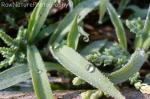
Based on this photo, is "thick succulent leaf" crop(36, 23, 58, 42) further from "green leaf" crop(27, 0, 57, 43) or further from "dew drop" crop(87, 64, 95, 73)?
"dew drop" crop(87, 64, 95, 73)

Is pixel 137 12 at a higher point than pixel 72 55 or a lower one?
higher

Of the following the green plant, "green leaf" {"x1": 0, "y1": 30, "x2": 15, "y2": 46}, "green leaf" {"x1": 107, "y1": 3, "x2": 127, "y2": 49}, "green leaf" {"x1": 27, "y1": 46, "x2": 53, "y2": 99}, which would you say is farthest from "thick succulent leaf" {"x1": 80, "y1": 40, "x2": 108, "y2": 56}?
"green leaf" {"x1": 0, "y1": 30, "x2": 15, "y2": 46}

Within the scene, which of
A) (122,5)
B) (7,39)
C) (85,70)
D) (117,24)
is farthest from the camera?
(122,5)

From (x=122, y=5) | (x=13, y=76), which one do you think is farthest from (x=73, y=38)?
(x=122, y=5)

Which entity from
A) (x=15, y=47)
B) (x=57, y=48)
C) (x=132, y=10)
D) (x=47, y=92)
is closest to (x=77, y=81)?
(x=47, y=92)

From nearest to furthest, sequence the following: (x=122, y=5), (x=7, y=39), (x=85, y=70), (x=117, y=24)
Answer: (x=85, y=70)
(x=7, y=39)
(x=117, y=24)
(x=122, y=5)

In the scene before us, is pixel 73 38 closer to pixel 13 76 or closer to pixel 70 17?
pixel 70 17
